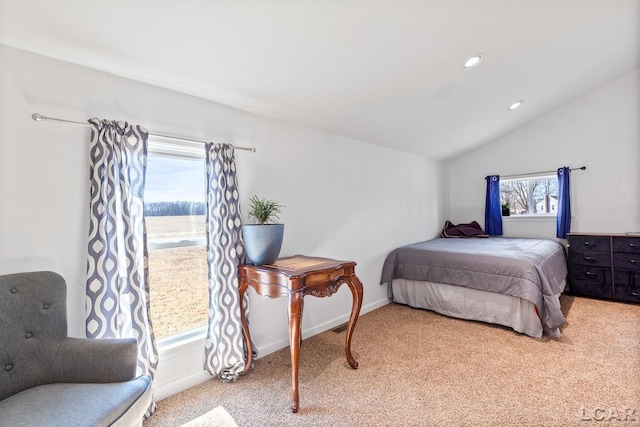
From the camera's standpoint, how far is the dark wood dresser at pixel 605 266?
3357 mm

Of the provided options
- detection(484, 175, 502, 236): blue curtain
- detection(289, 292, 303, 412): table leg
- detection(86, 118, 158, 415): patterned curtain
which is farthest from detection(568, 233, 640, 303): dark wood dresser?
detection(86, 118, 158, 415): patterned curtain

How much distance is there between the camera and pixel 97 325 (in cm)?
152

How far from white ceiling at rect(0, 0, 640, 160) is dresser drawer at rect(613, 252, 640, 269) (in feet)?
6.97

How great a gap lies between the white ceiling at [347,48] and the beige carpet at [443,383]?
78.9 inches

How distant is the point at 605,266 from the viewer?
3521mm

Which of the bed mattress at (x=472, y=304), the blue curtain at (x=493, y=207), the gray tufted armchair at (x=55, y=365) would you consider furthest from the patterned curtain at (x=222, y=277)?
the blue curtain at (x=493, y=207)

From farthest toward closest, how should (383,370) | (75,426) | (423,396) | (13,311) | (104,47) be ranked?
(383,370), (423,396), (104,47), (13,311), (75,426)

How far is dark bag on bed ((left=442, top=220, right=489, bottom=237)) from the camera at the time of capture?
181 inches

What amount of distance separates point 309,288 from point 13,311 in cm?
136

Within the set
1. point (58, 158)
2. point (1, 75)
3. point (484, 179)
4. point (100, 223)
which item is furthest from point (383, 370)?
point (484, 179)

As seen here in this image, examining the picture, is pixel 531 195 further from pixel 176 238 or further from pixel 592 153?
pixel 176 238

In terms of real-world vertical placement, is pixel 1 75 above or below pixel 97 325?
above

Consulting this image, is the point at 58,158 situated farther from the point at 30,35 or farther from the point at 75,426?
the point at 75,426

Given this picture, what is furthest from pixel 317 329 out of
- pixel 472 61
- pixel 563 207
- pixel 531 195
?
pixel 531 195
